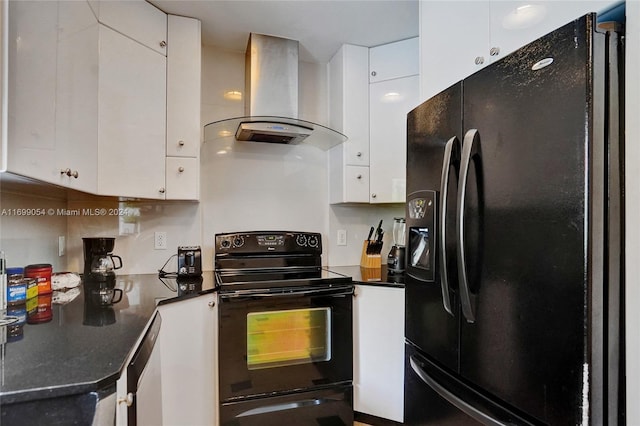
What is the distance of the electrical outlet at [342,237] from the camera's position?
2.71 m

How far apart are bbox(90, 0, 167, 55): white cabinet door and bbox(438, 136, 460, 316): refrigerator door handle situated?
1681 mm

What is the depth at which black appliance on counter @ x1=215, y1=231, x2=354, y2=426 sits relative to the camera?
1813 mm

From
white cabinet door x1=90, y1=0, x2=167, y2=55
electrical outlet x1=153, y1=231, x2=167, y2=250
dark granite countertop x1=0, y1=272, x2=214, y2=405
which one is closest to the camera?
dark granite countertop x1=0, y1=272, x2=214, y2=405

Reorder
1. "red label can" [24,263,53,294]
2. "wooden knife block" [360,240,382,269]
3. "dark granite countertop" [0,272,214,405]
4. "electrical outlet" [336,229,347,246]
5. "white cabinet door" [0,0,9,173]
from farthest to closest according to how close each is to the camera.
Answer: "electrical outlet" [336,229,347,246]
"wooden knife block" [360,240,382,269]
"red label can" [24,263,53,294]
"white cabinet door" [0,0,9,173]
"dark granite countertop" [0,272,214,405]

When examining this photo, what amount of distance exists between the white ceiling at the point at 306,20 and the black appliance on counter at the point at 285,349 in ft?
5.01

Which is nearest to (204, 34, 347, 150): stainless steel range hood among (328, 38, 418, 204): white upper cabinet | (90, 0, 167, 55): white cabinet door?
(328, 38, 418, 204): white upper cabinet

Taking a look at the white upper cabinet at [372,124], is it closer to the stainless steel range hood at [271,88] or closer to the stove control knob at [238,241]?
the stainless steel range hood at [271,88]

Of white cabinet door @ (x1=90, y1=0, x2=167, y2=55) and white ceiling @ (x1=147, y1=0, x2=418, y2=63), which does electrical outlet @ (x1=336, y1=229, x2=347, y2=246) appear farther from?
white cabinet door @ (x1=90, y1=0, x2=167, y2=55)

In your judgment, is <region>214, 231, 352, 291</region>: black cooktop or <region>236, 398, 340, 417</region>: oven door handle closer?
<region>236, 398, 340, 417</region>: oven door handle

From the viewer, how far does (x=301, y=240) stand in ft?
7.88

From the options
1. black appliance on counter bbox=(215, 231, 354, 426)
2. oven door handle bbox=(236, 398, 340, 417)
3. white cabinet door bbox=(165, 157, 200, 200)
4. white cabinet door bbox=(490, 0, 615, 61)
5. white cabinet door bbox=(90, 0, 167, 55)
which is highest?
white cabinet door bbox=(90, 0, 167, 55)

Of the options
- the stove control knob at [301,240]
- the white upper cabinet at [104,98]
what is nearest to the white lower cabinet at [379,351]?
the stove control knob at [301,240]

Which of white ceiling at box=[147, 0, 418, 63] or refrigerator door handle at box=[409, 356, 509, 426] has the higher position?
white ceiling at box=[147, 0, 418, 63]

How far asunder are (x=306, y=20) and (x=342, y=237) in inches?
58.5
